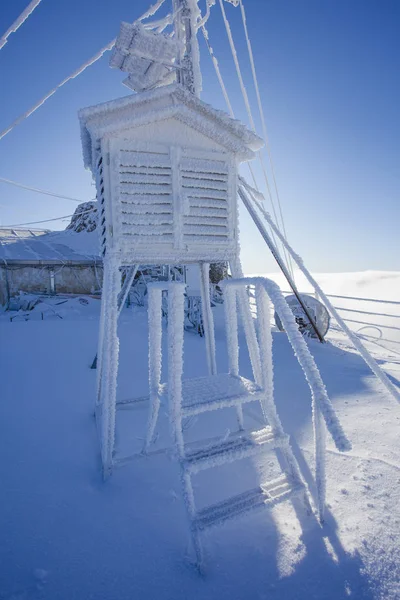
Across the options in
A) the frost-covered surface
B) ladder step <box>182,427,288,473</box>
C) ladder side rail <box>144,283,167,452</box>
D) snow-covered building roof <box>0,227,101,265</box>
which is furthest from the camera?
the frost-covered surface

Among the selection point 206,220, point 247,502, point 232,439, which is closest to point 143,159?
point 206,220

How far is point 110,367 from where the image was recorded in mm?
3549

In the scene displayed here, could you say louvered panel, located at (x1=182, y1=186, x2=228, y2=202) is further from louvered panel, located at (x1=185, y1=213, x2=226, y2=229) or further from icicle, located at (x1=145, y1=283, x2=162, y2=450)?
icicle, located at (x1=145, y1=283, x2=162, y2=450)

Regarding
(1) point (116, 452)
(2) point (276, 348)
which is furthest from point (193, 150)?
(2) point (276, 348)

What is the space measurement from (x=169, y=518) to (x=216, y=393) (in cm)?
117

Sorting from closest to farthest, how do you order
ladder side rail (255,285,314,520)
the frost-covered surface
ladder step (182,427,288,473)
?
ladder step (182,427,288,473), ladder side rail (255,285,314,520), the frost-covered surface

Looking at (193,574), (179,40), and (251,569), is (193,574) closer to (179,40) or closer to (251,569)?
(251,569)

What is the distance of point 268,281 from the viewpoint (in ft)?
8.53

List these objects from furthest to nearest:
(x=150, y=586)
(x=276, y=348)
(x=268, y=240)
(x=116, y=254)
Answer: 1. (x=276, y=348)
2. (x=268, y=240)
3. (x=116, y=254)
4. (x=150, y=586)

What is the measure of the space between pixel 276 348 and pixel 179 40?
676cm

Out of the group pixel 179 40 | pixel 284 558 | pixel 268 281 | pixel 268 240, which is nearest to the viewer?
pixel 284 558

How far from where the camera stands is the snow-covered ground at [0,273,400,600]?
7.25 feet

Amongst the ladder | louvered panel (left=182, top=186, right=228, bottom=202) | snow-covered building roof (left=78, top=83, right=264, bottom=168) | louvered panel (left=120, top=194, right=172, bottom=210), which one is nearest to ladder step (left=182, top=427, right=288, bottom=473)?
the ladder

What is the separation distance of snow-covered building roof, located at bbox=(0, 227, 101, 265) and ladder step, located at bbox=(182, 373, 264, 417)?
1492cm
